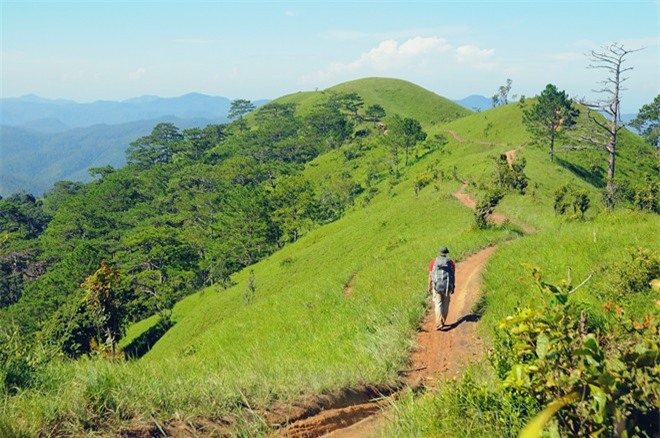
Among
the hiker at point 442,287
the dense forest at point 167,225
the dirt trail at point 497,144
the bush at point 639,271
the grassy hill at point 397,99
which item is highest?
the grassy hill at point 397,99

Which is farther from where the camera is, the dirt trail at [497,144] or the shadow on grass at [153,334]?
the dirt trail at [497,144]

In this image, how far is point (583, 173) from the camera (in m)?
51.0

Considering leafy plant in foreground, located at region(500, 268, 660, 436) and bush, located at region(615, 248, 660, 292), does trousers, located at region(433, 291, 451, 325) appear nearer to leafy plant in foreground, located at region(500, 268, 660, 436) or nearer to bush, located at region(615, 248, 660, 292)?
bush, located at region(615, 248, 660, 292)

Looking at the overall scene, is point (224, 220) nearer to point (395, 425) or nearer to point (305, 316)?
point (305, 316)

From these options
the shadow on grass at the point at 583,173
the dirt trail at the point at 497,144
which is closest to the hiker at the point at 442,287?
the dirt trail at the point at 497,144

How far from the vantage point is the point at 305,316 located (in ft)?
54.0

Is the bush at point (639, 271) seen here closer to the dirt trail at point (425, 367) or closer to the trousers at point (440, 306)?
the dirt trail at point (425, 367)

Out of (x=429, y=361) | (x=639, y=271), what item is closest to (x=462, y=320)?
(x=429, y=361)

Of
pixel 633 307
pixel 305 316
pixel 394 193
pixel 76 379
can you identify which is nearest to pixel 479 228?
pixel 305 316

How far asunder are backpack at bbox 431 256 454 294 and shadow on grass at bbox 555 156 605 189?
45.0m

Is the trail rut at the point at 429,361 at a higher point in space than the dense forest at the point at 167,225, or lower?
higher

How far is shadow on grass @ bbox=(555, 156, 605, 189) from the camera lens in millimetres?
49875

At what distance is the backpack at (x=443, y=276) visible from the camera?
10867mm

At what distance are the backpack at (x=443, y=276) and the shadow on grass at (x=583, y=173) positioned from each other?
147 ft
